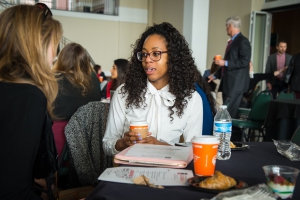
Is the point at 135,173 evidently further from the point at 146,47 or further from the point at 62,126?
the point at 62,126

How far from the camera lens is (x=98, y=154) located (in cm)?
274

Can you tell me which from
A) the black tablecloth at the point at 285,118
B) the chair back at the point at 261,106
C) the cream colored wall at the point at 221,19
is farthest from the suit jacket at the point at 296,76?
the cream colored wall at the point at 221,19

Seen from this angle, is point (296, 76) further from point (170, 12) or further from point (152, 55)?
point (170, 12)

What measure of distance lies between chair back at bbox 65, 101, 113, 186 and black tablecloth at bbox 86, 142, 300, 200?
133 cm

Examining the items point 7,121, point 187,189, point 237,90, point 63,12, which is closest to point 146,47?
point 7,121

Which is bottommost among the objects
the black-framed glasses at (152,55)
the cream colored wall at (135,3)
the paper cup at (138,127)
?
the paper cup at (138,127)

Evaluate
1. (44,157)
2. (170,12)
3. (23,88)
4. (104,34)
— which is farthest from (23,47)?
(104,34)

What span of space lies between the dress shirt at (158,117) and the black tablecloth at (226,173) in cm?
48

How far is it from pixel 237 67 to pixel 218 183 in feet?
15.2

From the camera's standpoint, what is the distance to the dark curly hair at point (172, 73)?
2.02 m

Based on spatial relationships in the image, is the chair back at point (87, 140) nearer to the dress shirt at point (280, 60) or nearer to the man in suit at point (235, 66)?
the man in suit at point (235, 66)

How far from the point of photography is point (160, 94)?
2.03 meters

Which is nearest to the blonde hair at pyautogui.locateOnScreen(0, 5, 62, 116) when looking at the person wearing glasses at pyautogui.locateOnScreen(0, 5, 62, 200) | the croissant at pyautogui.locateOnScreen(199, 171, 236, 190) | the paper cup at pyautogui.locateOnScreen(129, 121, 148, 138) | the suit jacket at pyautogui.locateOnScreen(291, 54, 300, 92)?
the person wearing glasses at pyautogui.locateOnScreen(0, 5, 62, 200)

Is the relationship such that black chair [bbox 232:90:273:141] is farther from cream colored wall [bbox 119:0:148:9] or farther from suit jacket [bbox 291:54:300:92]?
cream colored wall [bbox 119:0:148:9]
